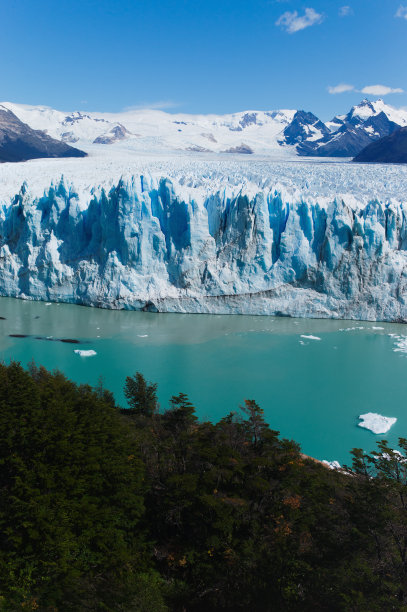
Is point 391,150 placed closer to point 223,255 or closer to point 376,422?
point 223,255

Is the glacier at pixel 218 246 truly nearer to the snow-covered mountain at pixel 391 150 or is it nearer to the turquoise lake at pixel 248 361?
the turquoise lake at pixel 248 361

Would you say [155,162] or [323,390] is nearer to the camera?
[323,390]

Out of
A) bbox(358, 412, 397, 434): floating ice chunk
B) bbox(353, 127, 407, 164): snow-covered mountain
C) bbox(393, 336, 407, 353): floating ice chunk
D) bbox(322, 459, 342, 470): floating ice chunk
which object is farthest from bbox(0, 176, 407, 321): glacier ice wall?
bbox(353, 127, 407, 164): snow-covered mountain

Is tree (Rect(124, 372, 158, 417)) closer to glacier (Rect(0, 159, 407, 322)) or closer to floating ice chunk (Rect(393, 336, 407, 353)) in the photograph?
floating ice chunk (Rect(393, 336, 407, 353))

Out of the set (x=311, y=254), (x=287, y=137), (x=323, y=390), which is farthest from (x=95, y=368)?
(x=287, y=137)

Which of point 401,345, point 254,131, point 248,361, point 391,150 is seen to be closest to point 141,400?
point 248,361

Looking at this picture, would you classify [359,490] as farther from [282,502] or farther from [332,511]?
[282,502]
